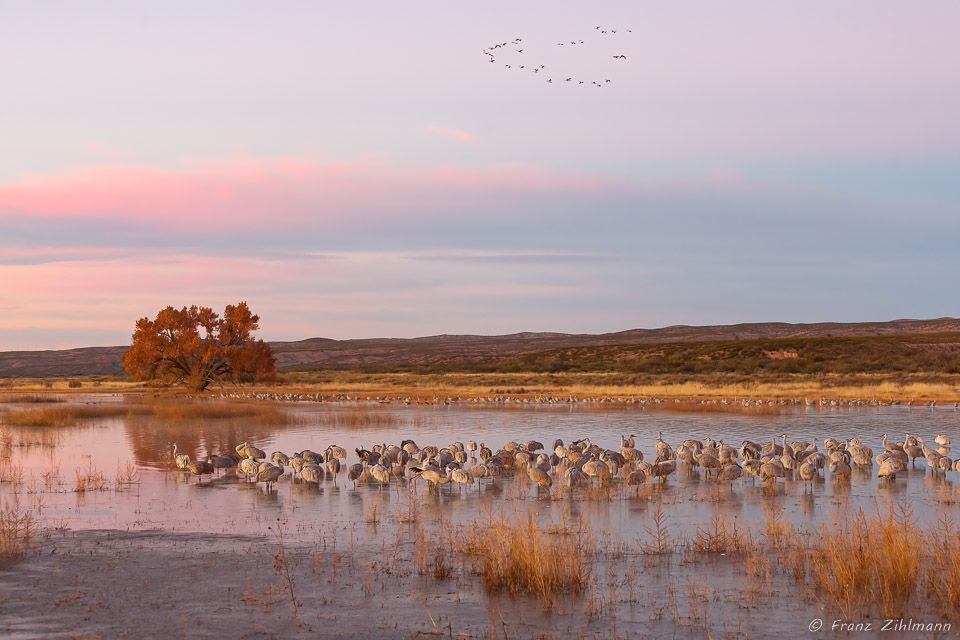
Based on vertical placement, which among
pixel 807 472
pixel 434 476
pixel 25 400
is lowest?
Result: pixel 807 472

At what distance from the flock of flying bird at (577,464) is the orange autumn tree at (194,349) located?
37.7 meters

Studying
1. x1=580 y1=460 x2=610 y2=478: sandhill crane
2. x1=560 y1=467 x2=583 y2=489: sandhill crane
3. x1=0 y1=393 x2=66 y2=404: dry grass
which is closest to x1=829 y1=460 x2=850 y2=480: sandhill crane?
x1=580 y1=460 x2=610 y2=478: sandhill crane

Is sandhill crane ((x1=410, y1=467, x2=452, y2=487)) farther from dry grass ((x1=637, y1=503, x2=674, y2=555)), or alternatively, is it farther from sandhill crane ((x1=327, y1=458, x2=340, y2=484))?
dry grass ((x1=637, y1=503, x2=674, y2=555))

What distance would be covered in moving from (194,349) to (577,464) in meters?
42.9

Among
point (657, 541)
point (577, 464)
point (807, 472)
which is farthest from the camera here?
point (577, 464)

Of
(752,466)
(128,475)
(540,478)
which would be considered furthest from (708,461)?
(128,475)

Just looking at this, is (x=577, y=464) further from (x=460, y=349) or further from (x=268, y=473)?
(x=460, y=349)

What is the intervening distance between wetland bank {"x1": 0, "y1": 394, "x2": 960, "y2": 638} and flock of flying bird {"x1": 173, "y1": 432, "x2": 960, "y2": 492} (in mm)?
245

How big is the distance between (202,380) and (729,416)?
34883 millimetres

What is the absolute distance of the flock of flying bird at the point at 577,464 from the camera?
56.1 feet

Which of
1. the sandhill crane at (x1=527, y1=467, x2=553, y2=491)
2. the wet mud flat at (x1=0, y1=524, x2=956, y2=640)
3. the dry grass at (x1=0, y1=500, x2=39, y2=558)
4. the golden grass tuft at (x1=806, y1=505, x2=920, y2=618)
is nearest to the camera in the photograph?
the wet mud flat at (x1=0, y1=524, x2=956, y2=640)

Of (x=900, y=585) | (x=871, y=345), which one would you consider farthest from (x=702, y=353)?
(x=900, y=585)

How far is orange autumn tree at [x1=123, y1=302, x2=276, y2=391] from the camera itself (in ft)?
184

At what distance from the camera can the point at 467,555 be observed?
11156 mm
